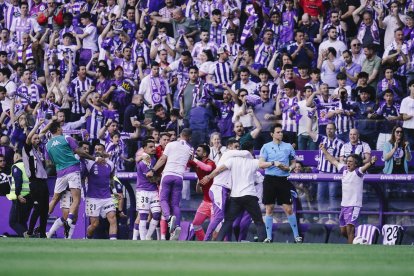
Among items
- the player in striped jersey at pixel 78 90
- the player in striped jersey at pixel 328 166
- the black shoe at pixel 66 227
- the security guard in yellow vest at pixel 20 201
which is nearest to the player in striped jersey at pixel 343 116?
the player in striped jersey at pixel 328 166

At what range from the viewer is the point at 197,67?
25203 mm

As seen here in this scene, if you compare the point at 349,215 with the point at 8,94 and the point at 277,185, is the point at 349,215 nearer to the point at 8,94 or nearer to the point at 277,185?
the point at 277,185

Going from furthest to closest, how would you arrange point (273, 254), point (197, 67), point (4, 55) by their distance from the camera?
point (4, 55), point (197, 67), point (273, 254)

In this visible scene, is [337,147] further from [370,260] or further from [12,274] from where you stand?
[12,274]

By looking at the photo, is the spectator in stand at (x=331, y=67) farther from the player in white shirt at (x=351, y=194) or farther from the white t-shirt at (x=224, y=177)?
the white t-shirt at (x=224, y=177)

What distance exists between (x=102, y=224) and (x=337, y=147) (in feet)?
16.4

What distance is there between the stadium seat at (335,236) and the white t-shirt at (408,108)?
2.39 meters

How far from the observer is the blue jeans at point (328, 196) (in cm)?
2102

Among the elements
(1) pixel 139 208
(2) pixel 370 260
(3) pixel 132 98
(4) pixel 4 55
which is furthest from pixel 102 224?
(2) pixel 370 260

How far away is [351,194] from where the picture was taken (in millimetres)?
20016

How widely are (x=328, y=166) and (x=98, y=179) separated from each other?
434cm

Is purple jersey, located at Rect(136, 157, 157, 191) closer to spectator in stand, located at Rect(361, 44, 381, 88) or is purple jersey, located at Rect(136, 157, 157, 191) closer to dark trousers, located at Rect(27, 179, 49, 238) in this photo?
dark trousers, located at Rect(27, 179, 49, 238)

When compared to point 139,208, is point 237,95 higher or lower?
higher

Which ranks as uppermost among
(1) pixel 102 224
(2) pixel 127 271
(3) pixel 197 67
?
(3) pixel 197 67
